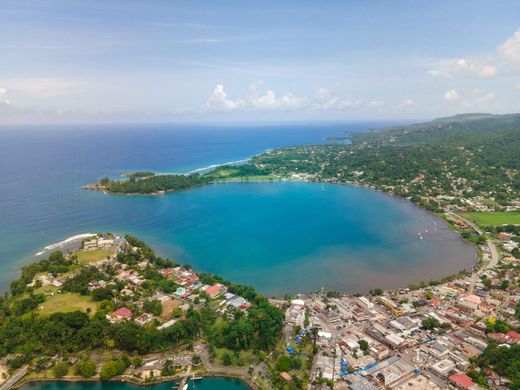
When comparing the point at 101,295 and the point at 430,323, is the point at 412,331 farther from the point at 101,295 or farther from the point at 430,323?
the point at 101,295

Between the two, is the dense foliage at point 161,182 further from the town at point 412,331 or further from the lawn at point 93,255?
the town at point 412,331

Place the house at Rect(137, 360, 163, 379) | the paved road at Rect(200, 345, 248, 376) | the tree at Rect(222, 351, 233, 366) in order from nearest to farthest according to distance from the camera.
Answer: the house at Rect(137, 360, 163, 379) → the paved road at Rect(200, 345, 248, 376) → the tree at Rect(222, 351, 233, 366)

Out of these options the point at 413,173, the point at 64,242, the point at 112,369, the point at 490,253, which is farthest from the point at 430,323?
the point at 413,173

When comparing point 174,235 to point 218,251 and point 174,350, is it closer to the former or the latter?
point 218,251

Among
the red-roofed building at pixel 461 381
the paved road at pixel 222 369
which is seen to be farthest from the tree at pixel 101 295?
the red-roofed building at pixel 461 381

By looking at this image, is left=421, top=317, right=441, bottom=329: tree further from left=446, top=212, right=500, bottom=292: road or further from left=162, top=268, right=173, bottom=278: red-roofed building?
left=162, top=268, right=173, bottom=278: red-roofed building

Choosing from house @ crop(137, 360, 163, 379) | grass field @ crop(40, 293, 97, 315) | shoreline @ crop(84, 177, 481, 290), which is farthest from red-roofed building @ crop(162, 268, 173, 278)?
house @ crop(137, 360, 163, 379)

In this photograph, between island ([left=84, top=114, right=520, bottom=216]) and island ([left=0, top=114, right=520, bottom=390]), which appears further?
island ([left=84, top=114, right=520, bottom=216])
